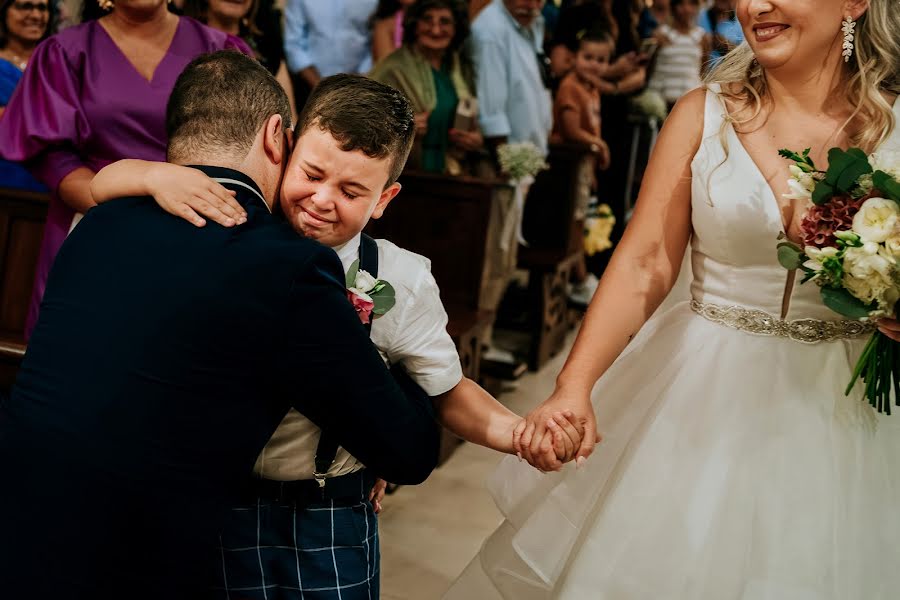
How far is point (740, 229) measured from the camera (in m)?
2.16

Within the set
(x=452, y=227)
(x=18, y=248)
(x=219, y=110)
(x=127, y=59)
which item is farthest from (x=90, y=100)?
(x=452, y=227)

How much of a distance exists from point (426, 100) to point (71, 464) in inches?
160

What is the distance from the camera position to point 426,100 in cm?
533

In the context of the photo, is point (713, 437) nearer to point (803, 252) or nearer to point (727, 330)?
point (727, 330)

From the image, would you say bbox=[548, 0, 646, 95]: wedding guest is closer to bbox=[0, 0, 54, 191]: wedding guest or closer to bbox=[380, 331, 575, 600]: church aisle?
bbox=[380, 331, 575, 600]: church aisle

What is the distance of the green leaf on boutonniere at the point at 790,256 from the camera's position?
1919 millimetres

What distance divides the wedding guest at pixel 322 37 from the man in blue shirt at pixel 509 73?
2.13 feet

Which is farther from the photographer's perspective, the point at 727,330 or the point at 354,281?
the point at 727,330

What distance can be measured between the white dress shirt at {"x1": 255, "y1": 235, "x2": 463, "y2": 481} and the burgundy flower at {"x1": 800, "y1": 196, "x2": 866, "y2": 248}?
686mm

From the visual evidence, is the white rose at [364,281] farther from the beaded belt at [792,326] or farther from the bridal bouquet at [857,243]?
the beaded belt at [792,326]

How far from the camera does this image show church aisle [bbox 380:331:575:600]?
11.5 feet

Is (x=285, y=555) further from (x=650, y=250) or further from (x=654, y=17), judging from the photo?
(x=654, y=17)

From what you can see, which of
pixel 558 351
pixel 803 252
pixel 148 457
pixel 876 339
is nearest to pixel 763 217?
pixel 803 252

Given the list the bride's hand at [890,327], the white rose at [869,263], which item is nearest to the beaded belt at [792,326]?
the bride's hand at [890,327]
